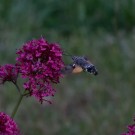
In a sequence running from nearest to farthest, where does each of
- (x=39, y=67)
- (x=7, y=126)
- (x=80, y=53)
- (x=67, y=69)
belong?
(x=7, y=126)
(x=39, y=67)
(x=67, y=69)
(x=80, y=53)

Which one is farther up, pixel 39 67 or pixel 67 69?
pixel 67 69

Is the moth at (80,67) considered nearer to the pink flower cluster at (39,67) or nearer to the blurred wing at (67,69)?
the blurred wing at (67,69)

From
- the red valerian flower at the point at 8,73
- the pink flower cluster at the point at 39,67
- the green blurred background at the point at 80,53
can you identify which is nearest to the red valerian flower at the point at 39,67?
the pink flower cluster at the point at 39,67

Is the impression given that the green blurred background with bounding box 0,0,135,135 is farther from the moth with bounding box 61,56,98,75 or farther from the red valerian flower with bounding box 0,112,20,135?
the red valerian flower with bounding box 0,112,20,135

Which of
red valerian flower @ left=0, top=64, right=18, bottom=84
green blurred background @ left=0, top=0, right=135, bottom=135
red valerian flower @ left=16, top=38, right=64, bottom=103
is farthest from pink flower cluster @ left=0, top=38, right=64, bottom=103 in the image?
green blurred background @ left=0, top=0, right=135, bottom=135

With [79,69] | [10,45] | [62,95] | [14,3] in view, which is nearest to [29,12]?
[14,3]

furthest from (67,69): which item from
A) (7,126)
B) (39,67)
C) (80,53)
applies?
(80,53)

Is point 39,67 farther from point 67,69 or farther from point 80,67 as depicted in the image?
point 80,67
